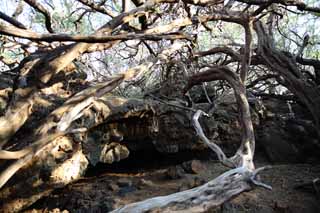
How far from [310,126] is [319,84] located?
76cm

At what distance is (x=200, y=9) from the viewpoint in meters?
4.68

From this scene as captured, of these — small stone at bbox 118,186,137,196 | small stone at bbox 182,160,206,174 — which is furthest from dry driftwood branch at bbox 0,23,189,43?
small stone at bbox 182,160,206,174

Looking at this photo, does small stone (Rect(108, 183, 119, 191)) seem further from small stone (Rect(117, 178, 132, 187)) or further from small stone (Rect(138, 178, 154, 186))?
small stone (Rect(138, 178, 154, 186))

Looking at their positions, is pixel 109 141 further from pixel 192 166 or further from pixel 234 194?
pixel 234 194

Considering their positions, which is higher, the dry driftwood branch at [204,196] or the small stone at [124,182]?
the dry driftwood branch at [204,196]

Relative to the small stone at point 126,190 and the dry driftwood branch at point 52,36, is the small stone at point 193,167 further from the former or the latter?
the dry driftwood branch at point 52,36

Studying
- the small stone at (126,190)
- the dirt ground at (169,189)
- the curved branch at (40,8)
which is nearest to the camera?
the curved branch at (40,8)

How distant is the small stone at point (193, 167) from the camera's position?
4.80 metres

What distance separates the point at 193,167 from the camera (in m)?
4.84

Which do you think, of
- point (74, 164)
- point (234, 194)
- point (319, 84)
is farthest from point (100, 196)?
point (319, 84)

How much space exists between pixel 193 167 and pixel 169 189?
651 millimetres

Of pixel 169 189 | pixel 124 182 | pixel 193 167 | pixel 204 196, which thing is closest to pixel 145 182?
pixel 124 182

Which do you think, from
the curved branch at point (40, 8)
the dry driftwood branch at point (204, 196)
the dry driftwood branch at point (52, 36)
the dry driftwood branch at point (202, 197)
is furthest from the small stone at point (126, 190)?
the dry driftwood branch at point (52, 36)

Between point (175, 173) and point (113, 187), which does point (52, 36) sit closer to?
point (113, 187)
